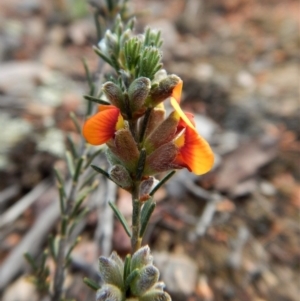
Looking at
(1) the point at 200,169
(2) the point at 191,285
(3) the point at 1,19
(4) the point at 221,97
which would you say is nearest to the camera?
(1) the point at 200,169

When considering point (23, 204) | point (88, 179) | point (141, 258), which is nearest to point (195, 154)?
point (141, 258)

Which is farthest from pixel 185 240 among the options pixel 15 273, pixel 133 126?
pixel 133 126

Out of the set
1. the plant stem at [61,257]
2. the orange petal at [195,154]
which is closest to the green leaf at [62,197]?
the plant stem at [61,257]

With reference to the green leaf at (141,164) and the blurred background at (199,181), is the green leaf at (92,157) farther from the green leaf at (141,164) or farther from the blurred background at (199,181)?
the blurred background at (199,181)

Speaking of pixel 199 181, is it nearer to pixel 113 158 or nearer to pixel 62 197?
pixel 62 197

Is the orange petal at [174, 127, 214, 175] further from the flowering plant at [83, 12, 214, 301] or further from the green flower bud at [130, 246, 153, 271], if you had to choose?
the green flower bud at [130, 246, 153, 271]

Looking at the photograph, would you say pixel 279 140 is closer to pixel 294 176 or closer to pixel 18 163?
pixel 294 176
